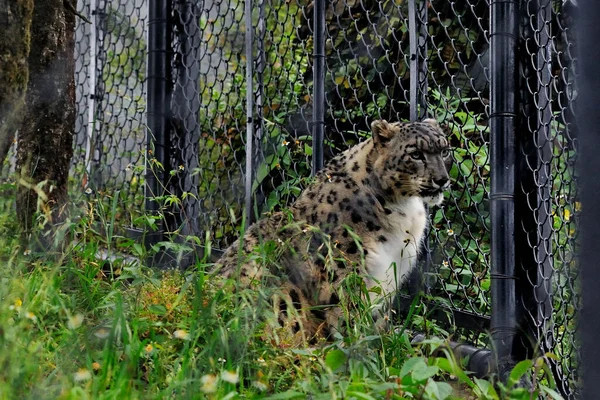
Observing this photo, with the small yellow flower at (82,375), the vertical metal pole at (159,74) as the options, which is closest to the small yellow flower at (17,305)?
the small yellow flower at (82,375)

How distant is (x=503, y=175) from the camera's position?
4.19 m

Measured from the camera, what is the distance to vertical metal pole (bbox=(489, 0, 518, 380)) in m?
4.15

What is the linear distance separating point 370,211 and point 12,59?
6.30ft

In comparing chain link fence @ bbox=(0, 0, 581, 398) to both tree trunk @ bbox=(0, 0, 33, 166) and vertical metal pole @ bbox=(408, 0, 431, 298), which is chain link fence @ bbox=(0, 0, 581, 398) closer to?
vertical metal pole @ bbox=(408, 0, 431, 298)

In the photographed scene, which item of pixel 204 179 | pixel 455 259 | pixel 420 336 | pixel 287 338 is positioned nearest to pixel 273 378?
pixel 287 338

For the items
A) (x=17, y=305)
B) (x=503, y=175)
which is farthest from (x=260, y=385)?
(x=503, y=175)

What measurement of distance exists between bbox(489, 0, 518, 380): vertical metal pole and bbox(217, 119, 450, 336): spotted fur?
2.15 ft

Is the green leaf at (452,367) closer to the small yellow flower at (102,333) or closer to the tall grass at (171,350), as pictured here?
the tall grass at (171,350)

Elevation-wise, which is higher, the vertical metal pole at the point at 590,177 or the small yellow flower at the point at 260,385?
the vertical metal pole at the point at 590,177

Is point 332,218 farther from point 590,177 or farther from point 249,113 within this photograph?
point 590,177

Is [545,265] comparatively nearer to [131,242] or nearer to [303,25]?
[131,242]

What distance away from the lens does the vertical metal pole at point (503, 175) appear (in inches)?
163

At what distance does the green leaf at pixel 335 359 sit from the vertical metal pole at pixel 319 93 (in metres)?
2.22

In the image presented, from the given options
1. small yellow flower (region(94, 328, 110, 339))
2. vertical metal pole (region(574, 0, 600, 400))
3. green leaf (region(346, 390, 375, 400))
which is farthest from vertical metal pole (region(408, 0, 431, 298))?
vertical metal pole (region(574, 0, 600, 400))
